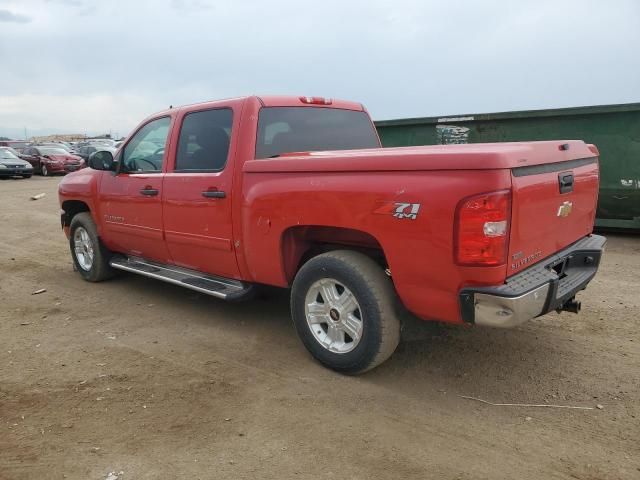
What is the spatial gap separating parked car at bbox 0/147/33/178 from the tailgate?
24.3 m

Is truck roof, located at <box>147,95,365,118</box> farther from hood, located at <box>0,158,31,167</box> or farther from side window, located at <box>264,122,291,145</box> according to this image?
hood, located at <box>0,158,31,167</box>

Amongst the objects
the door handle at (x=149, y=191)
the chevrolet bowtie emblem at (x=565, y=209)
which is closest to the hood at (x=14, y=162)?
the door handle at (x=149, y=191)

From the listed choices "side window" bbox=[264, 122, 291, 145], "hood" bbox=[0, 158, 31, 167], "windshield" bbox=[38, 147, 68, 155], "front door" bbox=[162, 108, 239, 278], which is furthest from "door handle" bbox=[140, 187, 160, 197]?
"windshield" bbox=[38, 147, 68, 155]

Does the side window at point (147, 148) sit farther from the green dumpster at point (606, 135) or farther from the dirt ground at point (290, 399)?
the green dumpster at point (606, 135)

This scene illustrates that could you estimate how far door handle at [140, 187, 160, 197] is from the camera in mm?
4770

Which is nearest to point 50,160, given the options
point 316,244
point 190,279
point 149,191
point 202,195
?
point 149,191

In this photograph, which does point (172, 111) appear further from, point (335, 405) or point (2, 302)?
point (335, 405)

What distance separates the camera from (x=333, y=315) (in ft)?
11.6

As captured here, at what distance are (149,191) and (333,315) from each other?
2.32m

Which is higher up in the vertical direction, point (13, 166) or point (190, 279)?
point (190, 279)

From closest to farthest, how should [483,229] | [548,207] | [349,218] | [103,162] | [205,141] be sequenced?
[483,229] < [548,207] < [349,218] < [205,141] < [103,162]

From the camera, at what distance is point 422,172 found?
289 cm

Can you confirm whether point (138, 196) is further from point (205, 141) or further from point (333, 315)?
point (333, 315)

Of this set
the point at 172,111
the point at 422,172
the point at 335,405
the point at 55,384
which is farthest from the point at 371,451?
the point at 172,111
